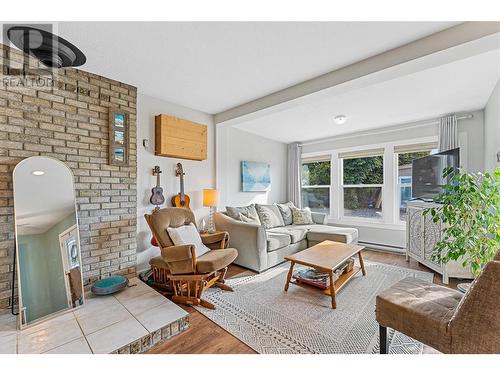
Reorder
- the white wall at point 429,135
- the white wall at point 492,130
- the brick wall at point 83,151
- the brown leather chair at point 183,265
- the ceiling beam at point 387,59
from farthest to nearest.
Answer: the white wall at point 429,135 → the white wall at point 492,130 → the brown leather chair at point 183,265 → the brick wall at point 83,151 → the ceiling beam at point 387,59

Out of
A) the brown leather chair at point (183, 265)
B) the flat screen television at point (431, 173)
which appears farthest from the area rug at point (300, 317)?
the flat screen television at point (431, 173)

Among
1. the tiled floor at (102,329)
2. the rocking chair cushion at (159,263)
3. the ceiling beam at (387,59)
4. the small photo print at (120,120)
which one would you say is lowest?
the tiled floor at (102,329)

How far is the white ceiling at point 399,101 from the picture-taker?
2.24 m

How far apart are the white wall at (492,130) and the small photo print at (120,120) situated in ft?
13.4

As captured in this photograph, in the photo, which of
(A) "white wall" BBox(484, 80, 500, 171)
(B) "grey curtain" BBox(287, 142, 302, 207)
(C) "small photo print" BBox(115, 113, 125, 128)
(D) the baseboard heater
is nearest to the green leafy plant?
Result: (A) "white wall" BBox(484, 80, 500, 171)

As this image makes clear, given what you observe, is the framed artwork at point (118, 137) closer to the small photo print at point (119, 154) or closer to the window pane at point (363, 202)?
the small photo print at point (119, 154)

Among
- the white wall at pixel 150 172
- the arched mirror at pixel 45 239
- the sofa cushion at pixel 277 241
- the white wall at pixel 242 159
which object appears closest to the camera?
the arched mirror at pixel 45 239

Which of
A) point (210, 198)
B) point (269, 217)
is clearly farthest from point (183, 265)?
point (269, 217)

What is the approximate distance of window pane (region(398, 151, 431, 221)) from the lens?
3926 mm

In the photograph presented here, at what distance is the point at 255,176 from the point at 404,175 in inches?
105

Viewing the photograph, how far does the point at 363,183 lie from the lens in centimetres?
446

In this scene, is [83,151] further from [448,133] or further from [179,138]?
[448,133]

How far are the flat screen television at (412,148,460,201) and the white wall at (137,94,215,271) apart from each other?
3.28 m
